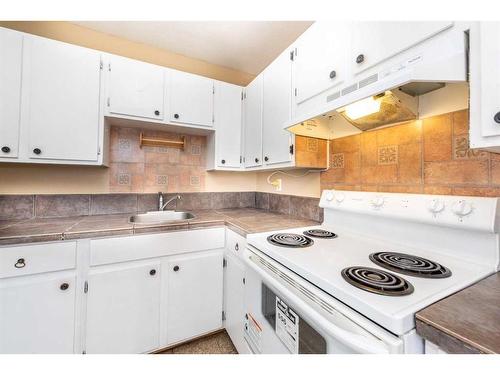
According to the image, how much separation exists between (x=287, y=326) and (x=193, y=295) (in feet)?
2.99

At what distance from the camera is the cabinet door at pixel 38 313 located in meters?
1.07

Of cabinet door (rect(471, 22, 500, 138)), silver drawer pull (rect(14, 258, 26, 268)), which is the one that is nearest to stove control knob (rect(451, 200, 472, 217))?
cabinet door (rect(471, 22, 500, 138))

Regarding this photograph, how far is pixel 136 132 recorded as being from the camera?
1897mm

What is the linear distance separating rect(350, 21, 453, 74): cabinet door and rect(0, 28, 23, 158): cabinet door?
199 centimetres

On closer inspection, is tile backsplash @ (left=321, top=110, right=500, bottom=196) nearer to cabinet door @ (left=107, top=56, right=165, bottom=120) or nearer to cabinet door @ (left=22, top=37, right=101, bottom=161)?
cabinet door @ (left=107, top=56, right=165, bottom=120)

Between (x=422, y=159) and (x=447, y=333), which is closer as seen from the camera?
(x=447, y=333)

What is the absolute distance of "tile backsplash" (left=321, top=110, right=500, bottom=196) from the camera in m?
0.88

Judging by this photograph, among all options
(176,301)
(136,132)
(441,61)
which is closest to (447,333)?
(441,61)

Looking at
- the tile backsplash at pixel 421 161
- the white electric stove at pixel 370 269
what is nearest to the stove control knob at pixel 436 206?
the white electric stove at pixel 370 269

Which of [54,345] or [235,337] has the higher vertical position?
[54,345]

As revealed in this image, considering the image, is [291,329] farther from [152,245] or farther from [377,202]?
[152,245]
